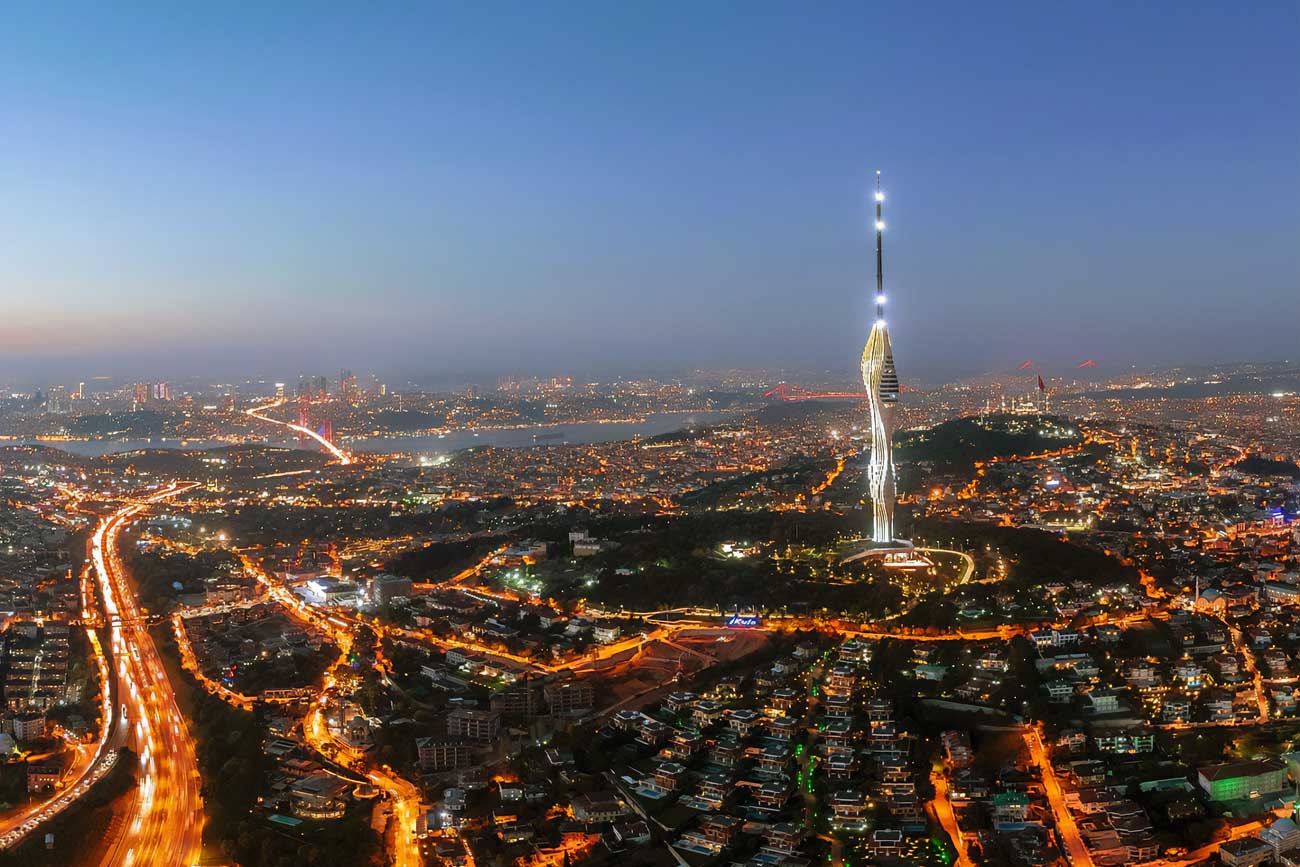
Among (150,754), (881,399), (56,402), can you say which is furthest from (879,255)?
(56,402)

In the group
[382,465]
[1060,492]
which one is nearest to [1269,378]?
[1060,492]

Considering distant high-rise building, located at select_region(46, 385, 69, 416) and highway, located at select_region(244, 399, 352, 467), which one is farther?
distant high-rise building, located at select_region(46, 385, 69, 416)

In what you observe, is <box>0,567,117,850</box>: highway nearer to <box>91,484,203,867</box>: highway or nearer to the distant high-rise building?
<box>91,484,203,867</box>: highway

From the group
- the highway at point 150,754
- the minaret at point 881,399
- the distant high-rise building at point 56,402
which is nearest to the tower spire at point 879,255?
the minaret at point 881,399

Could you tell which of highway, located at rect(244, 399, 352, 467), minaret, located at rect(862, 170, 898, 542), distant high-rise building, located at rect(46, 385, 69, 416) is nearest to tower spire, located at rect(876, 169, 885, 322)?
minaret, located at rect(862, 170, 898, 542)

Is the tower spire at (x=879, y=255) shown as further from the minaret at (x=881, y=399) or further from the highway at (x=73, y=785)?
the highway at (x=73, y=785)

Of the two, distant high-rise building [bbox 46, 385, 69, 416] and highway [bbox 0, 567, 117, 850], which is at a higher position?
distant high-rise building [bbox 46, 385, 69, 416]

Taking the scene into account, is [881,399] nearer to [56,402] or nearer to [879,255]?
[879,255]
